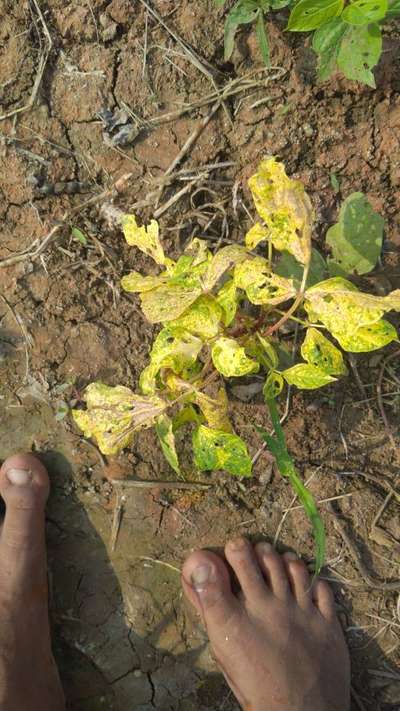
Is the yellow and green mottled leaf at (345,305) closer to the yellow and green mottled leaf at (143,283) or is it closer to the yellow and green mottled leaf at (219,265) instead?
the yellow and green mottled leaf at (219,265)

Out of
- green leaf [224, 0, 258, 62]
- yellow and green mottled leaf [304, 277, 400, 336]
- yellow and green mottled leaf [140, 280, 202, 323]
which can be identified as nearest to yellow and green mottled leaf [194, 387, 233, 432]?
yellow and green mottled leaf [140, 280, 202, 323]

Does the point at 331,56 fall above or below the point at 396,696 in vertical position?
above

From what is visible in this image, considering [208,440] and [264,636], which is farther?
[264,636]

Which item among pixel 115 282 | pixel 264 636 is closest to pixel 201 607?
pixel 264 636

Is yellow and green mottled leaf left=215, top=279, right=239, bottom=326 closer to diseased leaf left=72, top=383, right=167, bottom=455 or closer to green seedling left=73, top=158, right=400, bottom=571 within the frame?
green seedling left=73, top=158, right=400, bottom=571

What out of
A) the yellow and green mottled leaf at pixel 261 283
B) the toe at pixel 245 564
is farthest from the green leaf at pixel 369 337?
the toe at pixel 245 564

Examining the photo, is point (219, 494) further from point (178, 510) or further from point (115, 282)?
point (115, 282)
